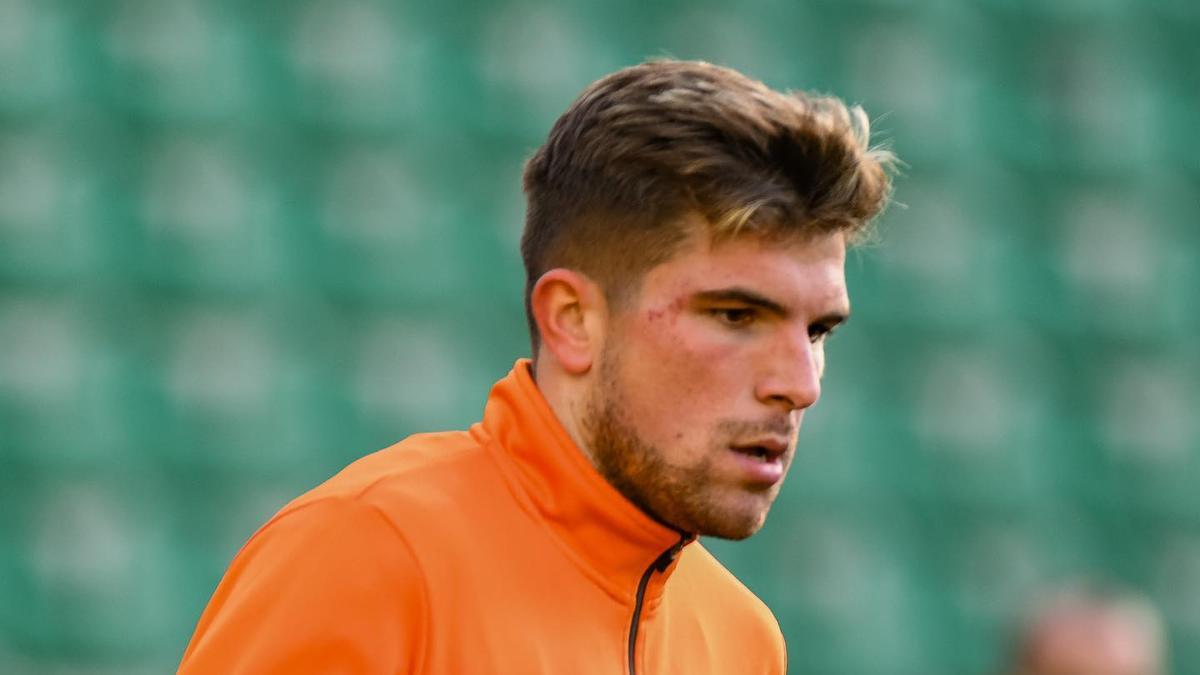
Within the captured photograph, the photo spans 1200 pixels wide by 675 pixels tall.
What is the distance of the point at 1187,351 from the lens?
1720 cm

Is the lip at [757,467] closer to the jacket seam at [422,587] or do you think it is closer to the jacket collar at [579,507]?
the jacket collar at [579,507]

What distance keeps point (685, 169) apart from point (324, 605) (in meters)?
0.66

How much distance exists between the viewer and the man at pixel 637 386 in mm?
2721

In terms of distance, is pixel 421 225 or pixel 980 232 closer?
pixel 421 225

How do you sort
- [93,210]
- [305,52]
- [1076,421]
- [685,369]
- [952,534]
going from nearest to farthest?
[685,369]
[93,210]
[305,52]
[952,534]
[1076,421]

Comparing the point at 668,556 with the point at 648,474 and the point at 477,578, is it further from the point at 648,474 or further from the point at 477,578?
the point at 477,578

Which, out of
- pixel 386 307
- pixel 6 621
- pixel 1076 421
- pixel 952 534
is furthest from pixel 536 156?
pixel 1076 421

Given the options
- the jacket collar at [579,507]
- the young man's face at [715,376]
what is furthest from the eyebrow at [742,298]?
the jacket collar at [579,507]

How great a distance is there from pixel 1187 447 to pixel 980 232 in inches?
86.4

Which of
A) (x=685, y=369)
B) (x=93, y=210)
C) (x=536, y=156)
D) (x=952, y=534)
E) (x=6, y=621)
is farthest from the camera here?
(x=952, y=534)

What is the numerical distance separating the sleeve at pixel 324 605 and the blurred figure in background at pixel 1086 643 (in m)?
3.06

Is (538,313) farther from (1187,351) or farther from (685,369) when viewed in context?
(1187,351)

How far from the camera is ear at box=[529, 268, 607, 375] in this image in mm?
2855

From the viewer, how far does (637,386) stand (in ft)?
9.25
